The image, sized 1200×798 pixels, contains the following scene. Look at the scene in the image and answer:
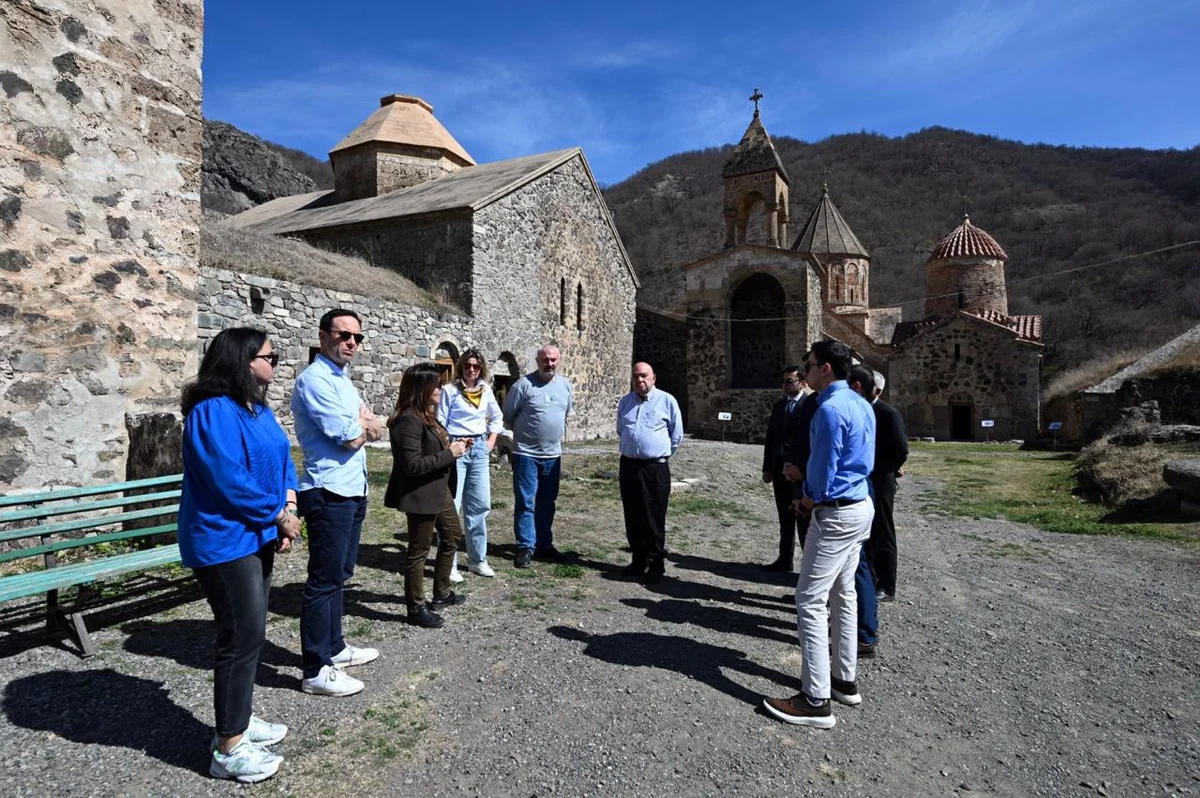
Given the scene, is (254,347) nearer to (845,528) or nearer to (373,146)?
(845,528)

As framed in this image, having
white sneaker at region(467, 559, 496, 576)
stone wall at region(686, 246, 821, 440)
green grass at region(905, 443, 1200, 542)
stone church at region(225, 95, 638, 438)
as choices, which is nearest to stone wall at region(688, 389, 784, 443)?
stone wall at region(686, 246, 821, 440)

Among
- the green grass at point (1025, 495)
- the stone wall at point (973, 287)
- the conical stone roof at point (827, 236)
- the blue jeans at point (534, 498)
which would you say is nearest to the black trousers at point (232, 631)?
the blue jeans at point (534, 498)

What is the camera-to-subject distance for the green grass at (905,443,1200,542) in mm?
7117

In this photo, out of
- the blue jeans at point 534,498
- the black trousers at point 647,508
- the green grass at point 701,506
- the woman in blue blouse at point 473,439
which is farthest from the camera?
the green grass at point 701,506

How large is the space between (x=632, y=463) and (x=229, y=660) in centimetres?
318

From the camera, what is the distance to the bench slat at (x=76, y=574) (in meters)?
2.99

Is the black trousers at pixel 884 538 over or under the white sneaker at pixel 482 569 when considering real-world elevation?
over

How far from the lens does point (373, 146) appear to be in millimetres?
19422

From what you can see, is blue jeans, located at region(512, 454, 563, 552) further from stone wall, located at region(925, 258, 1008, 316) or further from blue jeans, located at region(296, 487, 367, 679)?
stone wall, located at region(925, 258, 1008, 316)

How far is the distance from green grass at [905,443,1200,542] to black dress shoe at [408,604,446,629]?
682 centimetres

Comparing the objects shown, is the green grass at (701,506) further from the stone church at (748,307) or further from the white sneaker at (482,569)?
the stone church at (748,307)

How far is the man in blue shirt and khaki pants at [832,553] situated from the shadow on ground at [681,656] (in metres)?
0.27

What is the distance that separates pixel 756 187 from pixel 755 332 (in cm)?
556

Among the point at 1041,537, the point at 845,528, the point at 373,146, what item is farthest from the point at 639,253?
the point at 845,528
